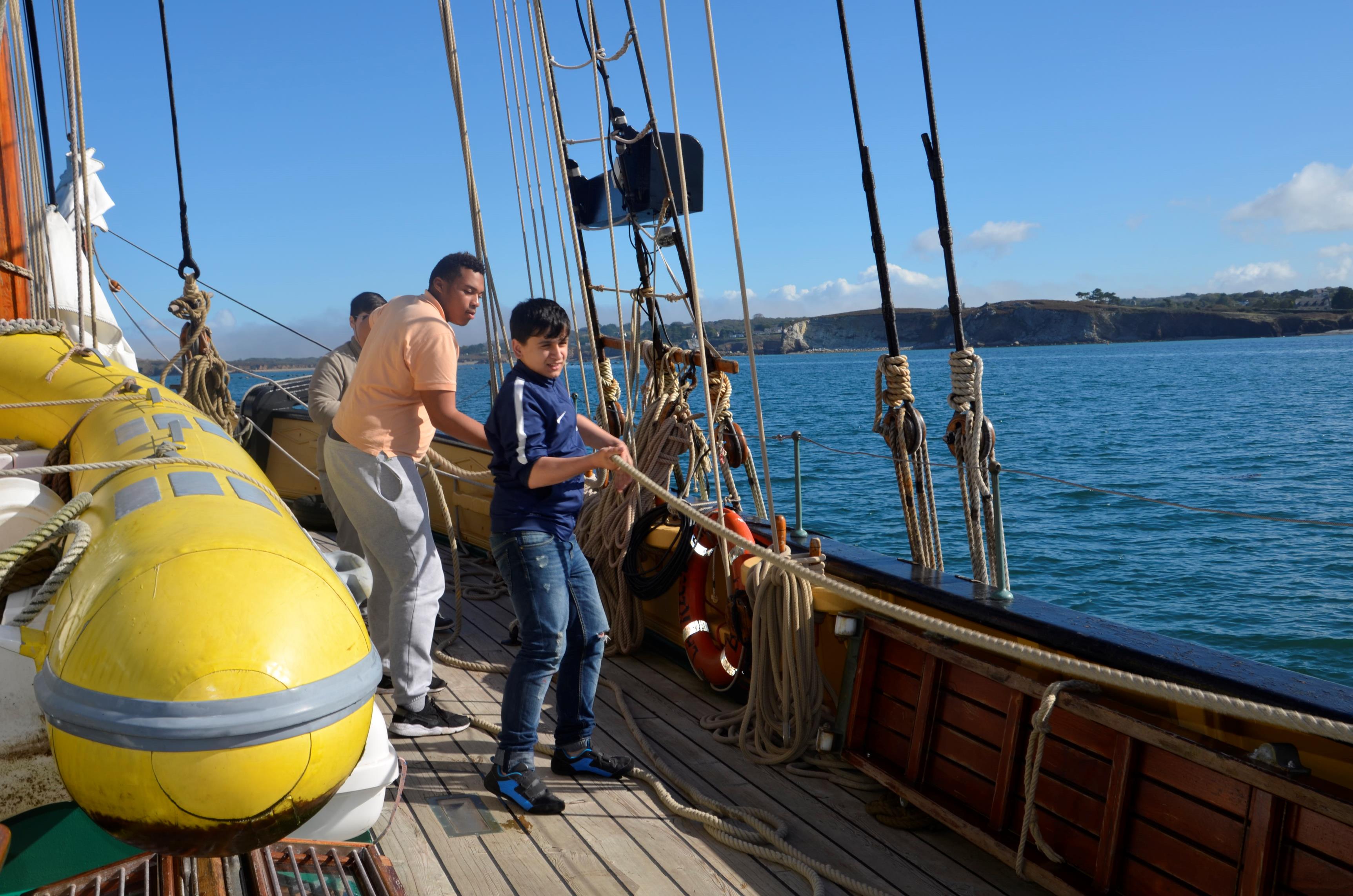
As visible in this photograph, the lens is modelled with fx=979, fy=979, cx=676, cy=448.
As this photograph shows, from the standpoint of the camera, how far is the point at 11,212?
535 centimetres

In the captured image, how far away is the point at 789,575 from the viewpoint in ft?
9.18

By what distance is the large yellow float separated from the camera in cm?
134

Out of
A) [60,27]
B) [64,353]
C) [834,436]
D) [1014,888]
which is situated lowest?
[834,436]

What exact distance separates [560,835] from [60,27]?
455cm

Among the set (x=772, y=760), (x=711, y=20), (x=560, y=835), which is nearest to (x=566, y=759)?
(x=560, y=835)

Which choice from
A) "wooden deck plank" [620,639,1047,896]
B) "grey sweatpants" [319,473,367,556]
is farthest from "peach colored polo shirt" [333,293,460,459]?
"wooden deck plank" [620,639,1047,896]

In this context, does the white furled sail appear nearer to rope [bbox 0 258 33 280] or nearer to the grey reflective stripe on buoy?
rope [bbox 0 258 33 280]

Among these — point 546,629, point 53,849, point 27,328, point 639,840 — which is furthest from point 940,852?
point 27,328

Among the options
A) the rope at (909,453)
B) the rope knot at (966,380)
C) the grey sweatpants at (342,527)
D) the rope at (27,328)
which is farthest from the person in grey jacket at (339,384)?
the rope knot at (966,380)

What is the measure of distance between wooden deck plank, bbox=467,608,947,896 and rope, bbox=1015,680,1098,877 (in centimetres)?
16

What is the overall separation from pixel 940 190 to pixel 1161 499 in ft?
43.4

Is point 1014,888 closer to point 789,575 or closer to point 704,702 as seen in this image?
point 789,575

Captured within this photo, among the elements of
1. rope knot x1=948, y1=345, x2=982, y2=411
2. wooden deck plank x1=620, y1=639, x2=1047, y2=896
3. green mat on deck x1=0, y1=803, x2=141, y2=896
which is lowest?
wooden deck plank x1=620, y1=639, x2=1047, y2=896

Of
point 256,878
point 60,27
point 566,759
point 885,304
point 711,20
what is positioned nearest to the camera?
point 256,878
